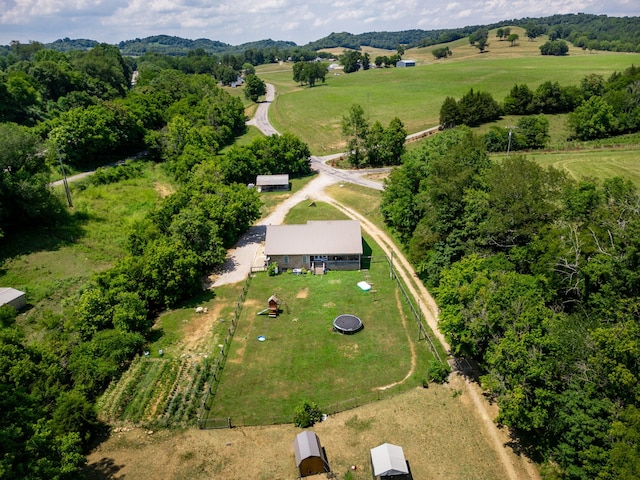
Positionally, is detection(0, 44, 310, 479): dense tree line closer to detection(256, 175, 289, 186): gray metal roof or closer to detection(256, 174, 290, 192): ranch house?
detection(256, 175, 289, 186): gray metal roof

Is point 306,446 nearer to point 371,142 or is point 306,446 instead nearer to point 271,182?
point 271,182

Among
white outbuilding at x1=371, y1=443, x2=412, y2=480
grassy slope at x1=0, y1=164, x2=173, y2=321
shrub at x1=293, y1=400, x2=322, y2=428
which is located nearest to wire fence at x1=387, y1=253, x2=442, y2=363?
white outbuilding at x1=371, y1=443, x2=412, y2=480

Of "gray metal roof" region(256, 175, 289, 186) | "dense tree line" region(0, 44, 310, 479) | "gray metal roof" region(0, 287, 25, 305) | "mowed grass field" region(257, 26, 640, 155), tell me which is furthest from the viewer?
"mowed grass field" region(257, 26, 640, 155)

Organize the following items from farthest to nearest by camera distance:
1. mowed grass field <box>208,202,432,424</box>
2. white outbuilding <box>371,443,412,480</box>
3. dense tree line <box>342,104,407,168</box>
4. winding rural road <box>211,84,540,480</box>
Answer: dense tree line <box>342,104,407,168</box> → mowed grass field <box>208,202,432,424</box> → winding rural road <box>211,84,540,480</box> → white outbuilding <box>371,443,412,480</box>

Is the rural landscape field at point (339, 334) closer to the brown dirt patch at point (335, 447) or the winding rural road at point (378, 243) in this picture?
the brown dirt patch at point (335, 447)

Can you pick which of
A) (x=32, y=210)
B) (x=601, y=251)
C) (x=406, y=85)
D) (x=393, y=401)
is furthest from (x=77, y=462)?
(x=406, y=85)

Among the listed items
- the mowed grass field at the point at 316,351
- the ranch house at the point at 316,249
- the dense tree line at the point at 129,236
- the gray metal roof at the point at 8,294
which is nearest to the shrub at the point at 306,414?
the mowed grass field at the point at 316,351
